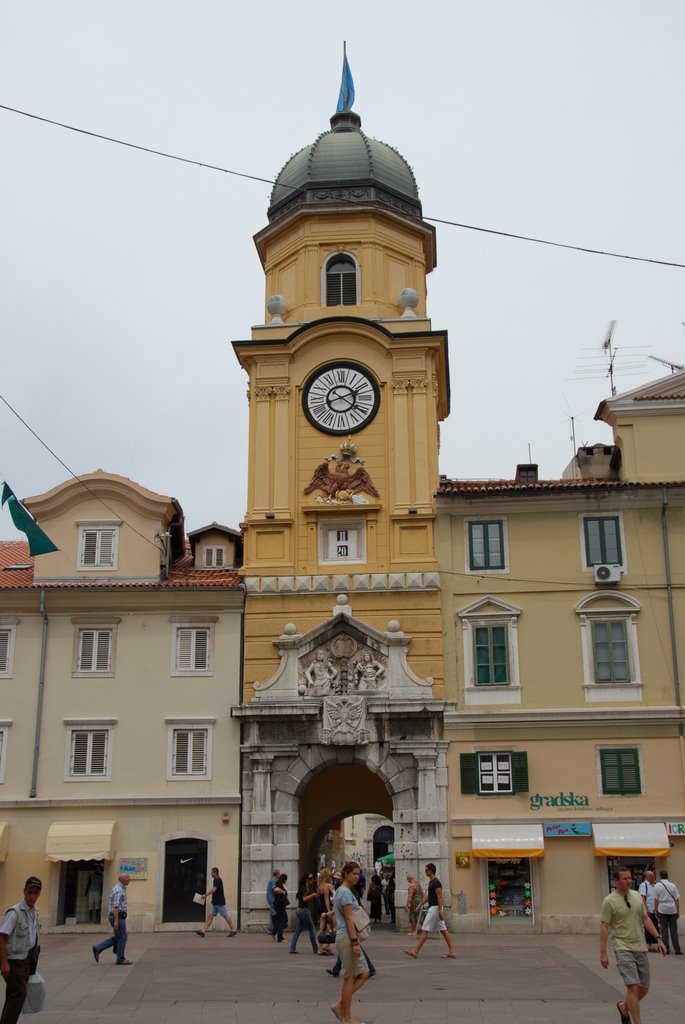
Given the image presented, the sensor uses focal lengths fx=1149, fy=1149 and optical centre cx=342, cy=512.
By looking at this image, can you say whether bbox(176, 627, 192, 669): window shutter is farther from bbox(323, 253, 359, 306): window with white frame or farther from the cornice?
bbox(323, 253, 359, 306): window with white frame

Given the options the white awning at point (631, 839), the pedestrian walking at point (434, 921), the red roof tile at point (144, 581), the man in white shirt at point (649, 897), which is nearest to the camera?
the pedestrian walking at point (434, 921)

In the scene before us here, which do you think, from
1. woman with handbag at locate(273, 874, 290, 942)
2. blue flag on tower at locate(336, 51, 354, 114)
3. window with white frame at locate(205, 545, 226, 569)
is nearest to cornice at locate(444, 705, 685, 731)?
woman with handbag at locate(273, 874, 290, 942)

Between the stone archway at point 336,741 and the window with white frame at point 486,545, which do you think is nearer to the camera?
the stone archway at point 336,741

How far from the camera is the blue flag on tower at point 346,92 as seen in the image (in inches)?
1725

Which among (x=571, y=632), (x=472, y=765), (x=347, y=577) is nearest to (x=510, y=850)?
(x=472, y=765)

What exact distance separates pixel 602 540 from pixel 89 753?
16718mm

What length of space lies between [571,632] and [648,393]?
8.21 m

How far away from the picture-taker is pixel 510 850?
3200 centimetres

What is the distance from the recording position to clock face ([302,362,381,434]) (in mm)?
37125

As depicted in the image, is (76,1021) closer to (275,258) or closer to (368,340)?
(368,340)

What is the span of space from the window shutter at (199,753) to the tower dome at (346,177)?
1820 cm

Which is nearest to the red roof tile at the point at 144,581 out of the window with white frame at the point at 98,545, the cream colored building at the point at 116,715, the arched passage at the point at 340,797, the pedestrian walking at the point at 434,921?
the cream colored building at the point at 116,715

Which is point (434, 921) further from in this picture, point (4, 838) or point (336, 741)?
point (4, 838)

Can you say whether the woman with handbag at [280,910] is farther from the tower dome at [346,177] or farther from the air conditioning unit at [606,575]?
the tower dome at [346,177]
